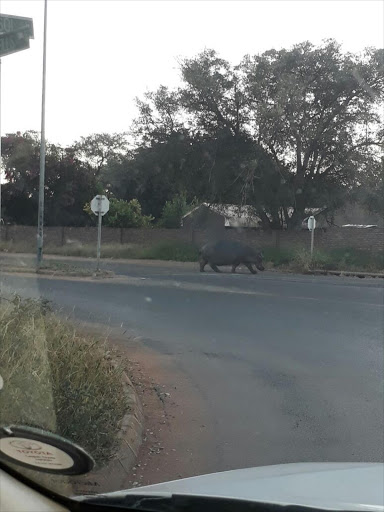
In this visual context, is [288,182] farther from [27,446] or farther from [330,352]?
[27,446]

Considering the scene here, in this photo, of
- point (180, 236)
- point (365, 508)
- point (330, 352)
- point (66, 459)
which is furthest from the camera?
point (180, 236)

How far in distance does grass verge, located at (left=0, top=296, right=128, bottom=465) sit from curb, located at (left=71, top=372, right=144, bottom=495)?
2.9 inches

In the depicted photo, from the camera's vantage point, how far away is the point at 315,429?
275 inches

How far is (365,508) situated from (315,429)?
4646 millimetres

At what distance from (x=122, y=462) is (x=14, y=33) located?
3.35 meters

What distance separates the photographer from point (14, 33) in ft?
18.2

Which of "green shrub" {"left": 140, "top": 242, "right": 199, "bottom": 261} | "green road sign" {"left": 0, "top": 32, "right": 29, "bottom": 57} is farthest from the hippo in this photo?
"green road sign" {"left": 0, "top": 32, "right": 29, "bottom": 57}

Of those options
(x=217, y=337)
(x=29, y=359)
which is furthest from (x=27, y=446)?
(x=217, y=337)

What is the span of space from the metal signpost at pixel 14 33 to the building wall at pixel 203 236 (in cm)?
3021

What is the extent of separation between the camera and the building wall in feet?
115

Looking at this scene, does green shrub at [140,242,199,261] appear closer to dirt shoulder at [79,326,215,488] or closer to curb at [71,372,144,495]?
dirt shoulder at [79,326,215,488]

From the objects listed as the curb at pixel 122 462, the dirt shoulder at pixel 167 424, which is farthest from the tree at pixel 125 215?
the curb at pixel 122 462

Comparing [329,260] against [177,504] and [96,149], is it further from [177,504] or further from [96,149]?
[177,504]

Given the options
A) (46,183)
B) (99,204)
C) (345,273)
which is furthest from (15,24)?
(46,183)
